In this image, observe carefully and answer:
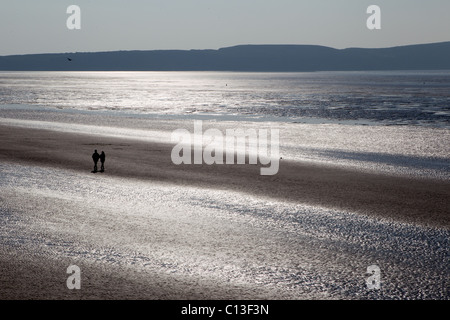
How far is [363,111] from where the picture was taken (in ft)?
152

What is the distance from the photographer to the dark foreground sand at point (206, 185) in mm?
9023

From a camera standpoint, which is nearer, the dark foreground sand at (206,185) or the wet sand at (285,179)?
the dark foreground sand at (206,185)

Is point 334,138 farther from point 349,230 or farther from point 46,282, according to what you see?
point 46,282

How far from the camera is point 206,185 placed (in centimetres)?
1761

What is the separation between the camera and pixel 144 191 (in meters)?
16.6

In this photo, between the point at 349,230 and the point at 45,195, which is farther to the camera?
the point at 45,195

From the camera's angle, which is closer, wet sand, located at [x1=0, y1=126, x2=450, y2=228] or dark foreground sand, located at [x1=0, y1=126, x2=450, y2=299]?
dark foreground sand, located at [x1=0, y1=126, x2=450, y2=299]

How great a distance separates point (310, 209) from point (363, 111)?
33518 mm

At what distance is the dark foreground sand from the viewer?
9.02m

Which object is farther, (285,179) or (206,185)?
(285,179)
